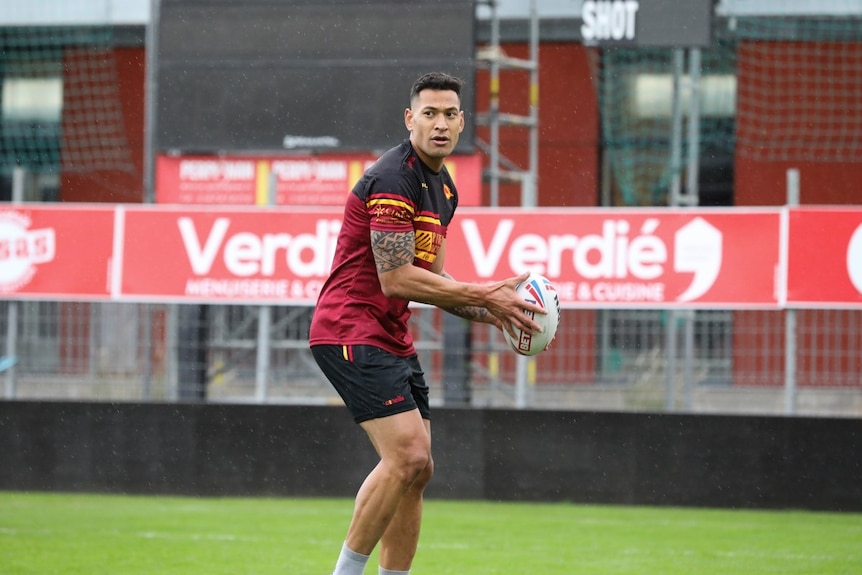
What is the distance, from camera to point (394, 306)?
562 cm

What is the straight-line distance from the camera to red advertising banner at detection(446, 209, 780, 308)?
403 inches

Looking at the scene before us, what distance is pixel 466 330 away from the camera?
35.7 feet

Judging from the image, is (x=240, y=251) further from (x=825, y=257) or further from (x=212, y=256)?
(x=825, y=257)

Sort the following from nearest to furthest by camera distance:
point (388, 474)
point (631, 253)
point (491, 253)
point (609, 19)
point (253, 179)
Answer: point (388, 474) < point (631, 253) < point (491, 253) < point (609, 19) < point (253, 179)

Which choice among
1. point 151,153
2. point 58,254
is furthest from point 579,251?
point 151,153

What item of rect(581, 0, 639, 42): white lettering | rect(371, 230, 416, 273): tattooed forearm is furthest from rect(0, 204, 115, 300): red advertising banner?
rect(371, 230, 416, 273): tattooed forearm

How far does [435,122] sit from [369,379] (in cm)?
103

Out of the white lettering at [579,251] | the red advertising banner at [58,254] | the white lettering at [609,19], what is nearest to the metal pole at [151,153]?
the red advertising banner at [58,254]

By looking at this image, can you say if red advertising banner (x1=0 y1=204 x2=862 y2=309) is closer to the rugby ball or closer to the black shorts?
the rugby ball

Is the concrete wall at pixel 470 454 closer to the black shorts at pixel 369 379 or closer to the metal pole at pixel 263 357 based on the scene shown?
the metal pole at pixel 263 357

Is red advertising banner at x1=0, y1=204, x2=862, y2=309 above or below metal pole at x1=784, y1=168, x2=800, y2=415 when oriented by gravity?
above

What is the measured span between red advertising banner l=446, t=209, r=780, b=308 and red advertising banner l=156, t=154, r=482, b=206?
224cm

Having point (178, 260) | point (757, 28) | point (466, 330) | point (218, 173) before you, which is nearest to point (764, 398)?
point (466, 330)

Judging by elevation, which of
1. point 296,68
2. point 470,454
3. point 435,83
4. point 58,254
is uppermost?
point 296,68
